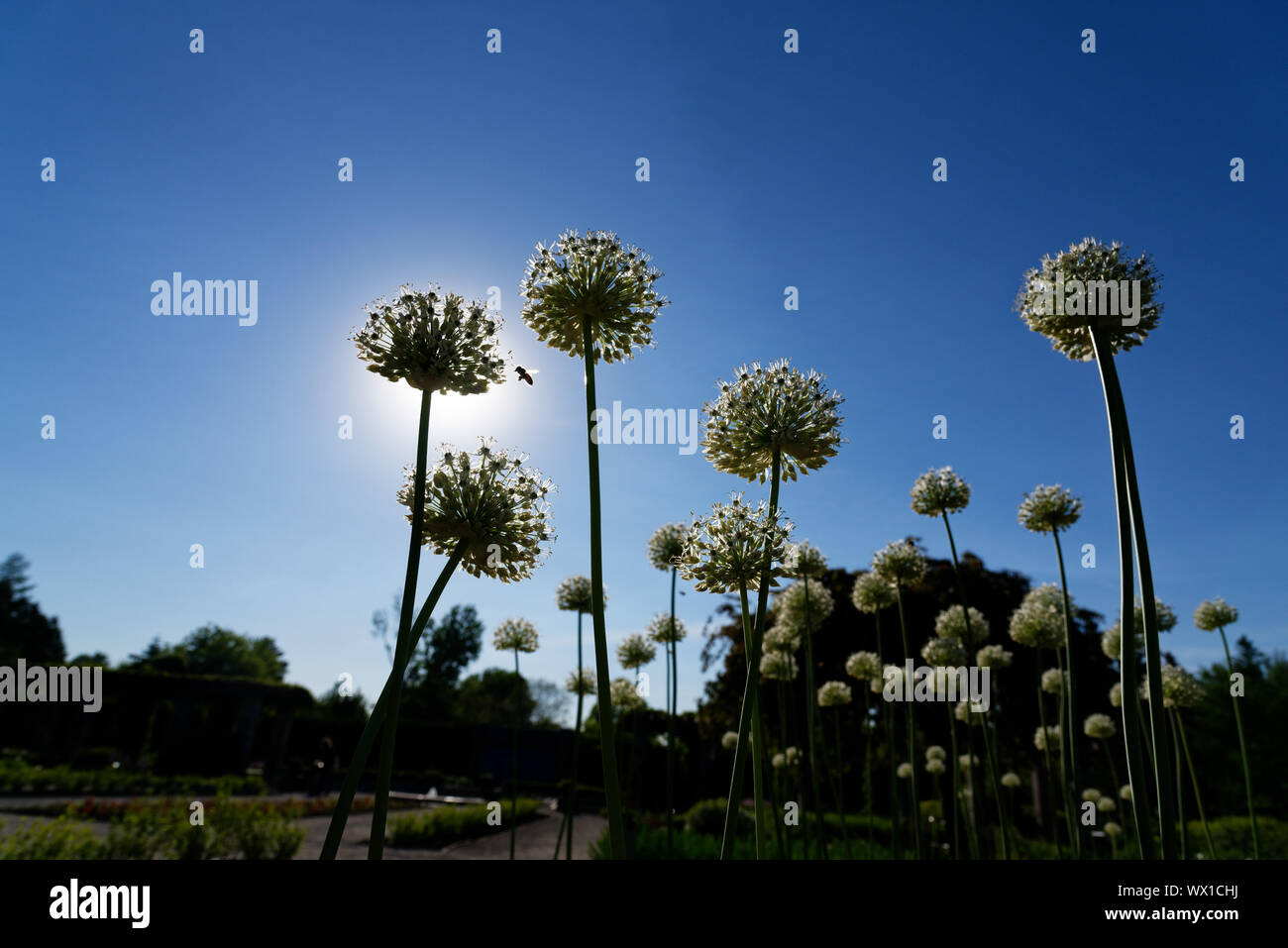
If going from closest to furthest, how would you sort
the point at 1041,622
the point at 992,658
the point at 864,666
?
the point at 1041,622 < the point at 992,658 < the point at 864,666

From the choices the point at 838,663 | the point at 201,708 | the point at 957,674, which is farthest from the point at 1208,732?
the point at 201,708

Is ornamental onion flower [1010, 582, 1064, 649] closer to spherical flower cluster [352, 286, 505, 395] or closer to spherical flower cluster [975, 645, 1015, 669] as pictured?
spherical flower cluster [975, 645, 1015, 669]

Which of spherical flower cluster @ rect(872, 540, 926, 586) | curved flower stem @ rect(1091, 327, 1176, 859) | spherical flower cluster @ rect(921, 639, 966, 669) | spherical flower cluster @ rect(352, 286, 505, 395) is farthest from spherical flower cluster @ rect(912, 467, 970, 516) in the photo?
spherical flower cluster @ rect(352, 286, 505, 395)

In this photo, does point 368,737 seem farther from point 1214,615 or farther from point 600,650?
point 1214,615

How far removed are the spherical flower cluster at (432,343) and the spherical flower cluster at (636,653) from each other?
21.3ft

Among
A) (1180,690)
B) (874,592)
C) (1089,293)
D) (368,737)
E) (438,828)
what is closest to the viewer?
(368,737)

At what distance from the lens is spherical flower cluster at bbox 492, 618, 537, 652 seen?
780cm

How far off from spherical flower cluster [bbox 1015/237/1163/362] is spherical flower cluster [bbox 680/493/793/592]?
209 centimetres

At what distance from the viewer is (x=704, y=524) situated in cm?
298

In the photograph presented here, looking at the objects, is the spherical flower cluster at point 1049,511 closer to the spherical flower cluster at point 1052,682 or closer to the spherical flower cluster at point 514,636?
the spherical flower cluster at point 1052,682

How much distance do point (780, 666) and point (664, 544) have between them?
1820 mm

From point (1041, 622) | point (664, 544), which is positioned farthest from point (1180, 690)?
point (664, 544)

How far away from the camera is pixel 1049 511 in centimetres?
602
